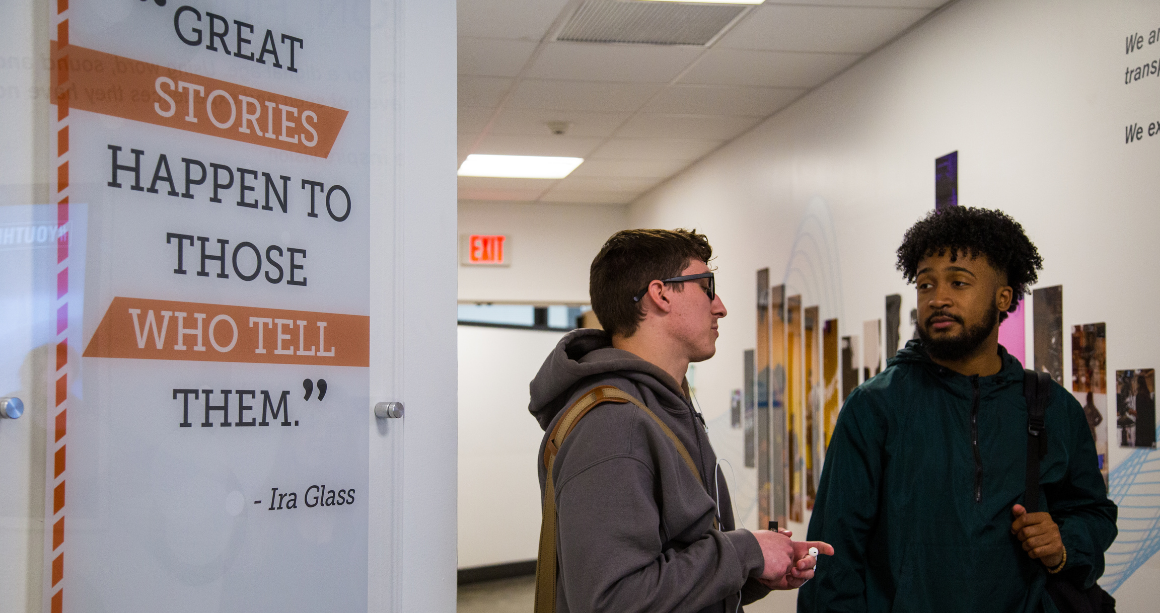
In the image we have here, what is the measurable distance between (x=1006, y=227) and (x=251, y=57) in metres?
1.81

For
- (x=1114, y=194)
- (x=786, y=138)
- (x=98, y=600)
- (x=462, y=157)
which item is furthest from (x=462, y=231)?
(x=98, y=600)

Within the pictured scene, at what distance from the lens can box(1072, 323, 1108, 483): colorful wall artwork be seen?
2.89 metres

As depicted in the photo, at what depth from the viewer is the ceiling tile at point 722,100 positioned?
16.1ft

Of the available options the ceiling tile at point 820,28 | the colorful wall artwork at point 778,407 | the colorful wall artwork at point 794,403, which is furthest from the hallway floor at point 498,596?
the ceiling tile at point 820,28

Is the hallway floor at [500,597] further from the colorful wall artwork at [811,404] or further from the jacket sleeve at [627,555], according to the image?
the jacket sleeve at [627,555]

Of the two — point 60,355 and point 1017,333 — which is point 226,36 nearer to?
point 60,355

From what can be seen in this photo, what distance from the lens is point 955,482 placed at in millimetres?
2023

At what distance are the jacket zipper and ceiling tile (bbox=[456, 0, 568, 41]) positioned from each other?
2364mm

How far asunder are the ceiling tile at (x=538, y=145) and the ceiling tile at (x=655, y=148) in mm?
121

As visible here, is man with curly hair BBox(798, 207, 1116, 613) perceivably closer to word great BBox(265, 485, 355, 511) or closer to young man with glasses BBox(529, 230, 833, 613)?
young man with glasses BBox(529, 230, 833, 613)

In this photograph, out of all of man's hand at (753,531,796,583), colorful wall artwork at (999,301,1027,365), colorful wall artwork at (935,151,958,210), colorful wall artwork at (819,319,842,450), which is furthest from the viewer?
colorful wall artwork at (819,319,842,450)

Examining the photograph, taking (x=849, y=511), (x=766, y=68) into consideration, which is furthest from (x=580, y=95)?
(x=849, y=511)

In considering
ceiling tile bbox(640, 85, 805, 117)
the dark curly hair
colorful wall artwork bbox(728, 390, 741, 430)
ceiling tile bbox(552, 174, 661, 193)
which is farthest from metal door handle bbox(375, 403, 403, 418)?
ceiling tile bbox(552, 174, 661, 193)

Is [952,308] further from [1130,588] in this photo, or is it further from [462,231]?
[462,231]
